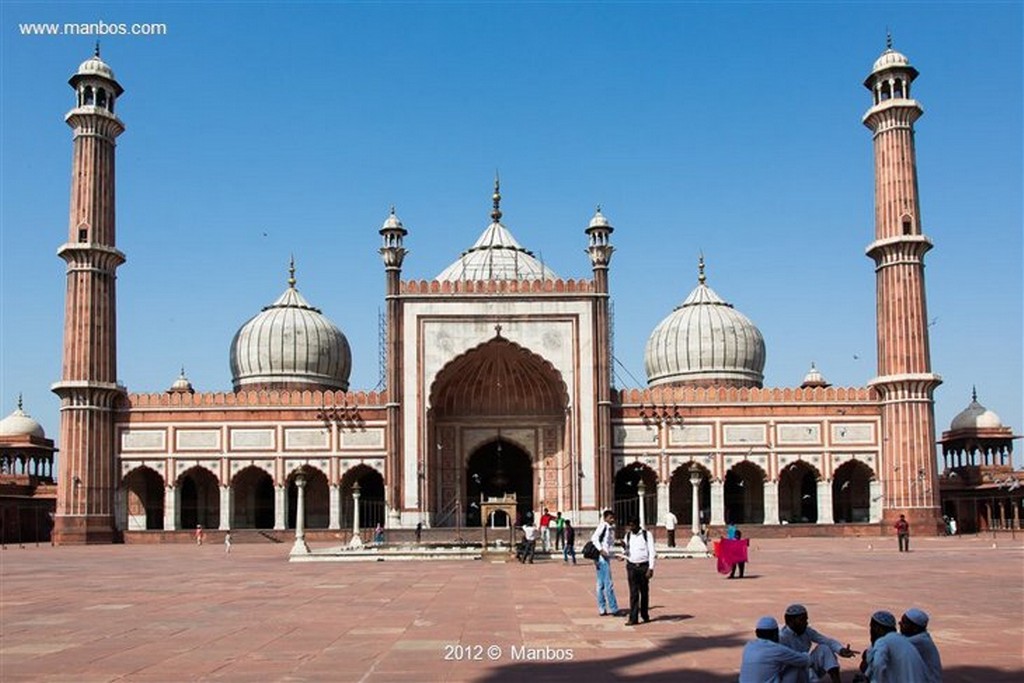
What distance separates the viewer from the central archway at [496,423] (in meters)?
39.2

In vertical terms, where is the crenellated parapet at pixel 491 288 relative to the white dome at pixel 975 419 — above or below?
above

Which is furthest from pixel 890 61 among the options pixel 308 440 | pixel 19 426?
pixel 19 426

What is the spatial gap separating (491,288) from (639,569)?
27.4 meters

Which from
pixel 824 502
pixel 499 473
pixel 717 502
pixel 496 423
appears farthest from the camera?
pixel 499 473

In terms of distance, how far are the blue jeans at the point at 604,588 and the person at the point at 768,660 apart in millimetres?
6253

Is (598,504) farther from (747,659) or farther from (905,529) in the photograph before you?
(747,659)

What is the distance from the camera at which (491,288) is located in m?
38.9

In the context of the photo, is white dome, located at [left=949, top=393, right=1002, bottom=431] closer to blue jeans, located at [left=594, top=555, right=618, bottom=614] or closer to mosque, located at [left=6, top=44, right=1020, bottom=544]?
mosque, located at [left=6, top=44, right=1020, bottom=544]

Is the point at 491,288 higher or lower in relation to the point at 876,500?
higher

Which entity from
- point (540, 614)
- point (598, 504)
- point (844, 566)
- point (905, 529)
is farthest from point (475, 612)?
point (598, 504)

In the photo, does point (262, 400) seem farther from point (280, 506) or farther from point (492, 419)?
point (492, 419)

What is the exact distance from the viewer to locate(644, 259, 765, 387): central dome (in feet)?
150

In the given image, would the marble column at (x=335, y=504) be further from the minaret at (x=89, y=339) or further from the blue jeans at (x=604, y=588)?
the blue jeans at (x=604, y=588)

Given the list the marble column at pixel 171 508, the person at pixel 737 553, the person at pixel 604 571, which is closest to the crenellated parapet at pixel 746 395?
the marble column at pixel 171 508
